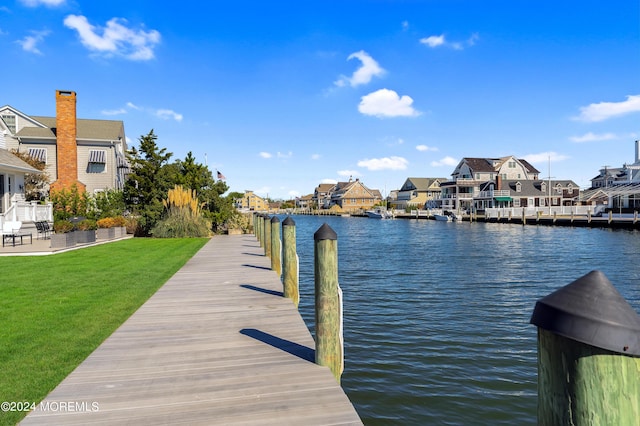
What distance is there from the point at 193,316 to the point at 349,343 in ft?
11.0

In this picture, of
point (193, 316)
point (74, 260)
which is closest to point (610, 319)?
point (193, 316)

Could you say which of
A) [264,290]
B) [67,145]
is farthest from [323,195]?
[264,290]

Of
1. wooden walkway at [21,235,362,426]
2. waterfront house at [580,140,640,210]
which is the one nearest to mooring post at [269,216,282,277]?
wooden walkway at [21,235,362,426]

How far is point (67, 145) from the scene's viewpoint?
112 ft

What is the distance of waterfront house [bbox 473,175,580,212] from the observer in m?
77.8

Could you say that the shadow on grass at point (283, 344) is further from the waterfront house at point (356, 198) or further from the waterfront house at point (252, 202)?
the waterfront house at point (252, 202)

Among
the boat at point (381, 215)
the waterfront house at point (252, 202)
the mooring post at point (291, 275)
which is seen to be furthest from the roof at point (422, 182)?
the mooring post at point (291, 275)

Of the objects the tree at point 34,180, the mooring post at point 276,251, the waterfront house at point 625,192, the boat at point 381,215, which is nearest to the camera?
the mooring post at point 276,251

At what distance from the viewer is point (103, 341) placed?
6.03 metres

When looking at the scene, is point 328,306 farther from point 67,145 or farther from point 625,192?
point 625,192

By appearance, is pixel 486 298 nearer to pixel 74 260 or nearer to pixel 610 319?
pixel 610 319

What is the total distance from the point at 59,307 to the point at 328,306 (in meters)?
5.92

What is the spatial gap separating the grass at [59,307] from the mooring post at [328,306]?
10.1 ft

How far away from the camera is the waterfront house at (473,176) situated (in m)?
84.9
